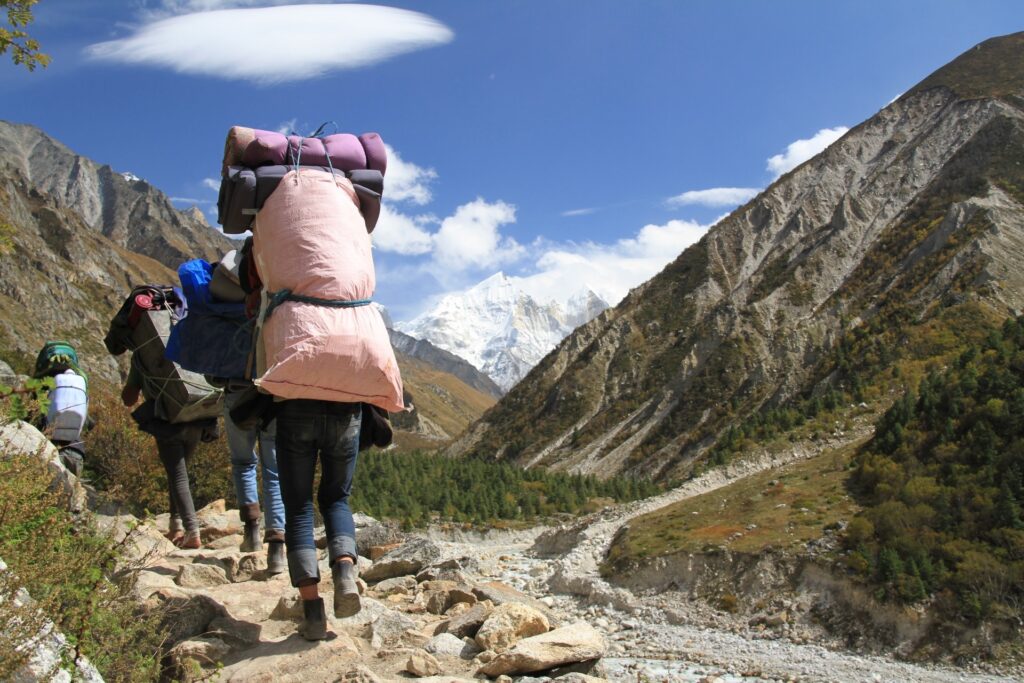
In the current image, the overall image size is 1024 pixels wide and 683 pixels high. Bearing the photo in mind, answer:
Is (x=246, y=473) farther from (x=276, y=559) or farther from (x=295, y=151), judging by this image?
(x=295, y=151)

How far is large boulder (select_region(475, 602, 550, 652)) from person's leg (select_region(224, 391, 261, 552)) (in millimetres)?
2442

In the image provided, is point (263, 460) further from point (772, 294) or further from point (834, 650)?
point (772, 294)

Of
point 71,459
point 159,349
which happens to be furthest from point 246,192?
point 71,459

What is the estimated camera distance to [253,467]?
642cm

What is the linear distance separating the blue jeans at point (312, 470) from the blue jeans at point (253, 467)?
143cm

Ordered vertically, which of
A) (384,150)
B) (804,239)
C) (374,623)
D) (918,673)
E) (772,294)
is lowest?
(918,673)

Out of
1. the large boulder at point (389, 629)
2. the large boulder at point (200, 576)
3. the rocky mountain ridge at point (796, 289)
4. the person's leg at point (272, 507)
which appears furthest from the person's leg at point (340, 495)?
the rocky mountain ridge at point (796, 289)

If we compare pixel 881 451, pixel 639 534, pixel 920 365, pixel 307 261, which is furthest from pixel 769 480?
pixel 307 261

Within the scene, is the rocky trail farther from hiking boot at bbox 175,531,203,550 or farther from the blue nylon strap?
the blue nylon strap

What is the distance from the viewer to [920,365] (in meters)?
39.6

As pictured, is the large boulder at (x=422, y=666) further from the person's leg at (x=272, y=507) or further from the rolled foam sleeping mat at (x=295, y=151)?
the rolled foam sleeping mat at (x=295, y=151)

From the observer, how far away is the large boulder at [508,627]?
196 inches

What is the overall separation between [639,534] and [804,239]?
65.5m

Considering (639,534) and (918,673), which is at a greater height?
(639,534)
